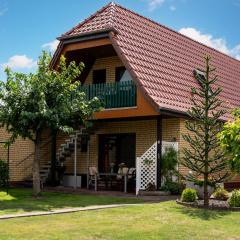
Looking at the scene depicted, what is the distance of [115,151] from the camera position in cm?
2414

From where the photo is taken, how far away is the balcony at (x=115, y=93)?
20.8 m

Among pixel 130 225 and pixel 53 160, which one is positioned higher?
pixel 53 160

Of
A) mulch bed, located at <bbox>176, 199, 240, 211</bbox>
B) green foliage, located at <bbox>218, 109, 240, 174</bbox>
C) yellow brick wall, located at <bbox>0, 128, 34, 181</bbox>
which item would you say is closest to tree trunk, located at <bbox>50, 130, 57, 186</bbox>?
yellow brick wall, located at <bbox>0, 128, 34, 181</bbox>

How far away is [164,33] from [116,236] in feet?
58.4

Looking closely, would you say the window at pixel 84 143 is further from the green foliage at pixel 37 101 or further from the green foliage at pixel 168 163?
the green foliage at pixel 37 101

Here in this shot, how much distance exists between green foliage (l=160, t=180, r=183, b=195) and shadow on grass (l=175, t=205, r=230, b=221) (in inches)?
158

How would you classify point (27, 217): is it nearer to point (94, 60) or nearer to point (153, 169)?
point (153, 169)

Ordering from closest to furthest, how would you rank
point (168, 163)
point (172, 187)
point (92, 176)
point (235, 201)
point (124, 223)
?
1. point (124, 223)
2. point (235, 201)
3. point (172, 187)
4. point (168, 163)
5. point (92, 176)

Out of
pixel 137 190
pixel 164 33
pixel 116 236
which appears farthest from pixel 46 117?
pixel 164 33

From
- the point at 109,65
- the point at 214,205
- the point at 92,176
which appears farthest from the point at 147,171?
the point at 109,65

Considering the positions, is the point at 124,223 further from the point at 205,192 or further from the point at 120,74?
the point at 120,74

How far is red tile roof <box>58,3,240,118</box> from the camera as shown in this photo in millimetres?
20625

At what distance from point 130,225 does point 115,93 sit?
10345mm

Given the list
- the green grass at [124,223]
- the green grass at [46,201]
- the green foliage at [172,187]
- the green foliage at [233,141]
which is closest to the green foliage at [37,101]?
the green grass at [46,201]
